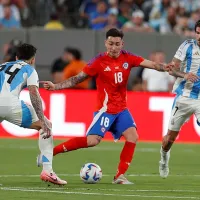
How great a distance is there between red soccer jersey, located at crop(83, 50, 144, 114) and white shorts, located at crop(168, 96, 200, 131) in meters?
1.11

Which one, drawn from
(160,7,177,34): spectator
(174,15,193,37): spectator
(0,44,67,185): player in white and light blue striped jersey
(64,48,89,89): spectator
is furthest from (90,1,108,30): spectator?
(0,44,67,185): player in white and light blue striped jersey

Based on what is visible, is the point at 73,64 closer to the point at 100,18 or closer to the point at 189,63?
the point at 100,18

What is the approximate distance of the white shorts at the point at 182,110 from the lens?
14.3m

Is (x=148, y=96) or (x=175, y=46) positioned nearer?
(x=148, y=96)

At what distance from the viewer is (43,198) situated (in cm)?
1105

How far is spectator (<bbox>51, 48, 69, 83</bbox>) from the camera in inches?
993

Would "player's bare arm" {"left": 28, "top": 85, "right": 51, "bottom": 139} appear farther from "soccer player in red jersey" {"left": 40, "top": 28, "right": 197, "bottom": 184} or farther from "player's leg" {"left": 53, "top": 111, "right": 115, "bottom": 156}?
"player's leg" {"left": 53, "top": 111, "right": 115, "bottom": 156}

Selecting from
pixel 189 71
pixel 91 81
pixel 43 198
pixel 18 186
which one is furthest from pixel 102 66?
pixel 91 81

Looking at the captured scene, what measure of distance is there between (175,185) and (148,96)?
347 inches

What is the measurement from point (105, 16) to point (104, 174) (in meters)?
12.1

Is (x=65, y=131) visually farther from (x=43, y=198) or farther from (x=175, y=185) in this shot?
(x=43, y=198)

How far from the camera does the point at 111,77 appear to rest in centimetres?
1357

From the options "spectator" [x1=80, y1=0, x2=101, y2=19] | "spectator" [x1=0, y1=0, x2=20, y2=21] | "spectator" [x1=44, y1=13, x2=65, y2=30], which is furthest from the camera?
"spectator" [x1=80, y1=0, x2=101, y2=19]

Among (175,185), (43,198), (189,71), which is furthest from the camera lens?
(189,71)
